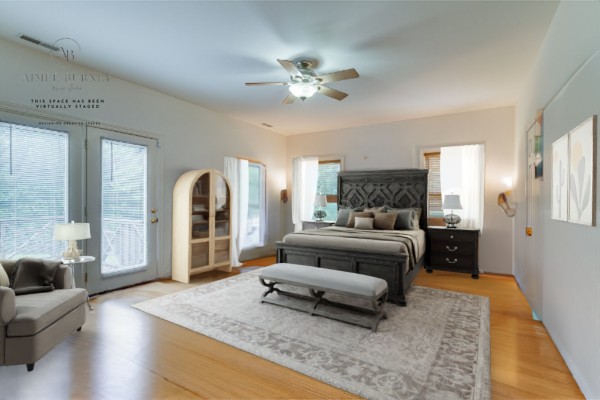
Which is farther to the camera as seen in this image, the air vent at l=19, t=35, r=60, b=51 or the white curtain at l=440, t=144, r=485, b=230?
the white curtain at l=440, t=144, r=485, b=230

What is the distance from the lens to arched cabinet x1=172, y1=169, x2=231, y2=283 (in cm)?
437

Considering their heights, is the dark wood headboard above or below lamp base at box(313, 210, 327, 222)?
above

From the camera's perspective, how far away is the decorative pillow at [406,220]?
4.80 m

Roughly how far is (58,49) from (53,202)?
1702 millimetres

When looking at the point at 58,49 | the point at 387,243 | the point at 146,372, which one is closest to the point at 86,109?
the point at 58,49

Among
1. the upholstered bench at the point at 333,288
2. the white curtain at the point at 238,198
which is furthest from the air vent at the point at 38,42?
the upholstered bench at the point at 333,288

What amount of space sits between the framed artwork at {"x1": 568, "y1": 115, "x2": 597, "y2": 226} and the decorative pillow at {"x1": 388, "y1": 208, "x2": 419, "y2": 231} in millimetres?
2825

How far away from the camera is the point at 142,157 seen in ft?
13.8

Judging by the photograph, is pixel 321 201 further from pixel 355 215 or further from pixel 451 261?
pixel 451 261

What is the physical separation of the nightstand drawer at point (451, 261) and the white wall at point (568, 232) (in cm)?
143

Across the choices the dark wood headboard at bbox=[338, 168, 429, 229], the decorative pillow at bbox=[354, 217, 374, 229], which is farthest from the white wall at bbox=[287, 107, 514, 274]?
the decorative pillow at bbox=[354, 217, 374, 229]

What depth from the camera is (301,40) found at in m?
2.82

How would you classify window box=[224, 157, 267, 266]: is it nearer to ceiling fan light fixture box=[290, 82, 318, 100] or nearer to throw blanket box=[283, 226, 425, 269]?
throw blanket box=[283, 226, 425, 269]

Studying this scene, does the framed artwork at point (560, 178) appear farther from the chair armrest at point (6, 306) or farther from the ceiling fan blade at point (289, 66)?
the chair armrest at point (6, 306)
